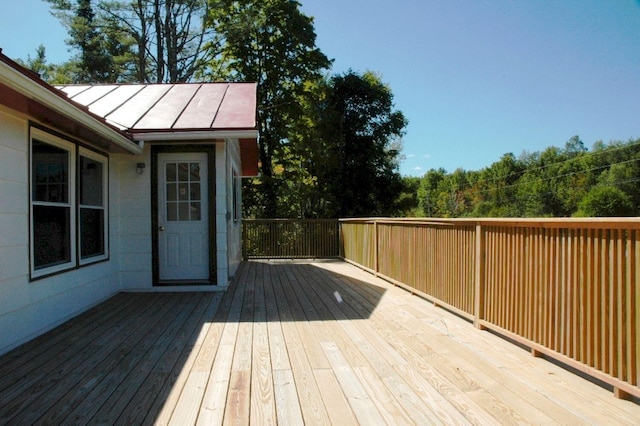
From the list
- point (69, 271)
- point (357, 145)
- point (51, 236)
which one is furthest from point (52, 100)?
point (357, 145)

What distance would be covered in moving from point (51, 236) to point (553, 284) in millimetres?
4623

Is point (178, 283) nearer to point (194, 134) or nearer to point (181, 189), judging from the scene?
point (181, 189)

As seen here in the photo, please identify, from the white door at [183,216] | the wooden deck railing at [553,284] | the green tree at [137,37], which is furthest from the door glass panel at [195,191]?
the green tree at [137,37]

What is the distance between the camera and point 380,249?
7.26 meters

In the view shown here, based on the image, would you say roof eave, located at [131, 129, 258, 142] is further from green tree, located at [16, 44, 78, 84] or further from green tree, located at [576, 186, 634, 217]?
green tree, located at [576, 186, 634, 217]

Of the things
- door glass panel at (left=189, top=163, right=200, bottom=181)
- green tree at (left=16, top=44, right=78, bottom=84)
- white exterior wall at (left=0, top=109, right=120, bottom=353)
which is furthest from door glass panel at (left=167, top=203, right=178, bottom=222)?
green tree at (left=16, top=44, right=78, bottom=84)

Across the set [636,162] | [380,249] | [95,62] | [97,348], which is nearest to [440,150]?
[636,162]

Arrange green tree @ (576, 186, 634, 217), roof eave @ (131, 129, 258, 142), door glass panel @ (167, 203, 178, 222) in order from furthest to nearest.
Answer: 1. green tree @ (576, 186, 634, 217)
2. door glass panel @ (167, 203, 178, 222)
3. roof eave @ (131, 129, 258, 142)

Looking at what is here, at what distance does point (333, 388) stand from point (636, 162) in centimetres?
6141

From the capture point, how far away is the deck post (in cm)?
391

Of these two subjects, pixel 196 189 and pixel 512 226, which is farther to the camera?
pixel 196 189

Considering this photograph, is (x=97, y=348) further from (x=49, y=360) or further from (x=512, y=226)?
(x=512, y=226)

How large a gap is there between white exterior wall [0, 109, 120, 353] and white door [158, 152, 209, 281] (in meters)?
1.81

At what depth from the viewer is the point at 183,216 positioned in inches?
239
